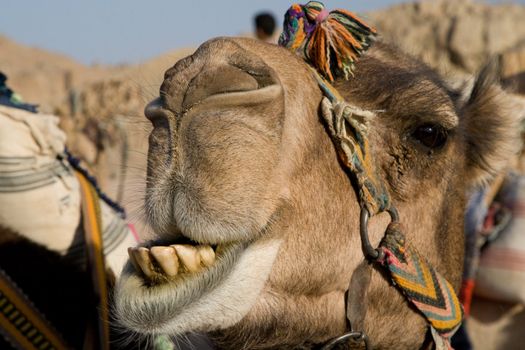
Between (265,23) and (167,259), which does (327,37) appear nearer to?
(167,259)

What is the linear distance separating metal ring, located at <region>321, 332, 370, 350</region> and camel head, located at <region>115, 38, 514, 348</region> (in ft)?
0.13

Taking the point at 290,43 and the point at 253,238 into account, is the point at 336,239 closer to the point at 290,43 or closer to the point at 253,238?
the point at 253,238

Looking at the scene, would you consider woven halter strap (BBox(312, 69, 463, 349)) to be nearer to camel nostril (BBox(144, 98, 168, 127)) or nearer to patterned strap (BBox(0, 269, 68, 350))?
A: camel nostril (BBox(144, 98, 168, 127))

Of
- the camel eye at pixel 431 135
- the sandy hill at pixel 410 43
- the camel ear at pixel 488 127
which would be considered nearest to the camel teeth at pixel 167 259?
the camel eye at pixel 431 135

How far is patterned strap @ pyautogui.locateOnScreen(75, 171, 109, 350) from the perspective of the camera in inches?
117

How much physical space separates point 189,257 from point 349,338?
71cm

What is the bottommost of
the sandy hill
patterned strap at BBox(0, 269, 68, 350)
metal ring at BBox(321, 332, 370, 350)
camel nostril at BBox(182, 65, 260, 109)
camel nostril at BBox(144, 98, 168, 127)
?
the sandy hill

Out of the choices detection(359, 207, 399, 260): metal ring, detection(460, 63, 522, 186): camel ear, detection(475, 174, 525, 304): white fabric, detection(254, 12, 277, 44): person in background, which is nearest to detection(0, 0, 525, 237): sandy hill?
detection(254, 12, 277, 44): person in background

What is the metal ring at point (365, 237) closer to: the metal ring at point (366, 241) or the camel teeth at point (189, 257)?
the metal ring at point (366, 241)

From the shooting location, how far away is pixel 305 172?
2.17 m

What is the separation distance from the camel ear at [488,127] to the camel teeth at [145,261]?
1558 millimetres

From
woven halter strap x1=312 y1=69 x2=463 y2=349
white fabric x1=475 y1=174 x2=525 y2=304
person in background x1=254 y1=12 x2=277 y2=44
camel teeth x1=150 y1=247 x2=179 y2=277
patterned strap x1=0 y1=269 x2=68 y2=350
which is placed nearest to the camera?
camel teeth x1=150 y1=247 x2=179 y2=277

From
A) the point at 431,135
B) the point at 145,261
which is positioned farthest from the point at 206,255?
the point at 431,135

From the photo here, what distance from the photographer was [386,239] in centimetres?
245
